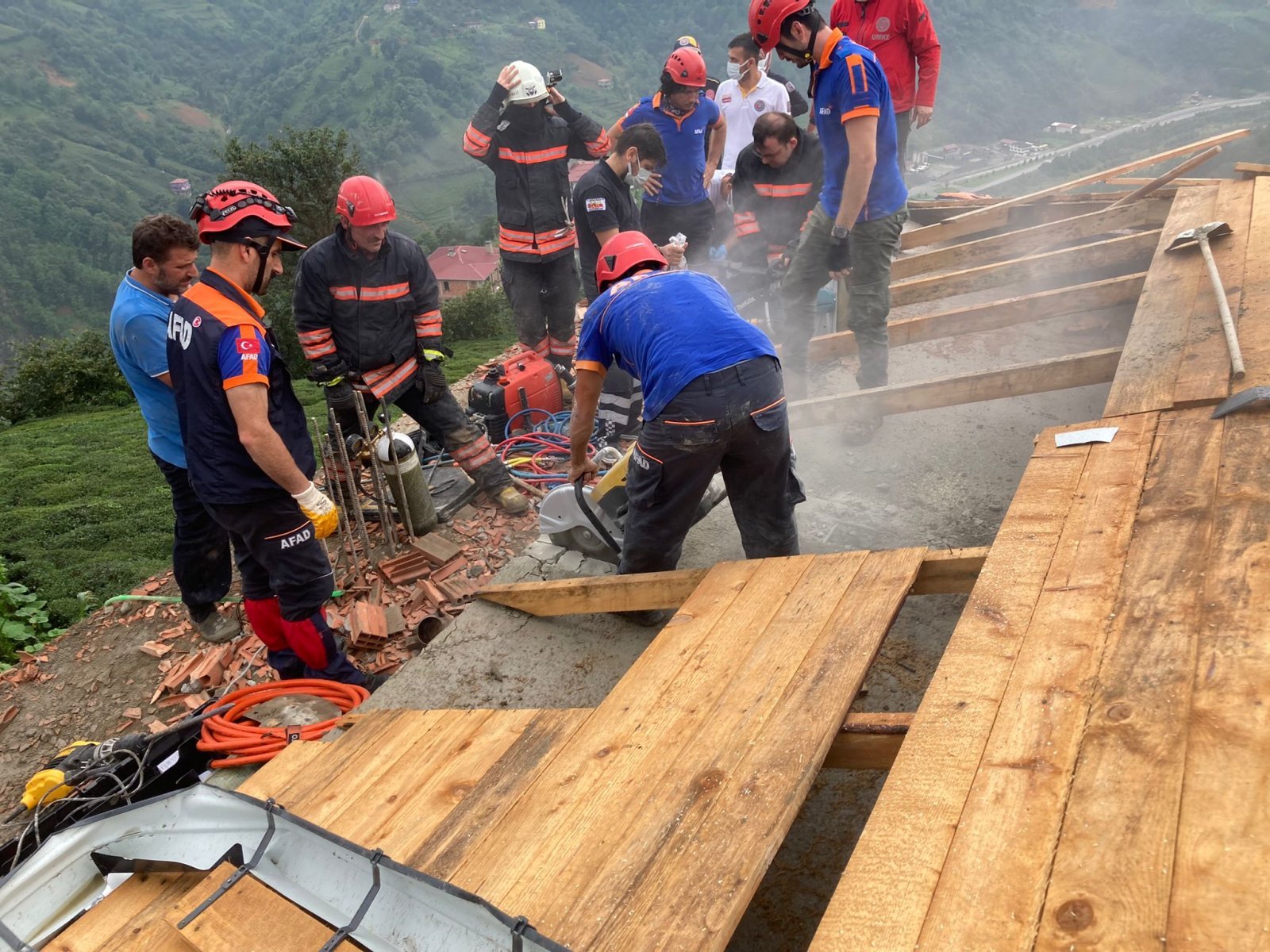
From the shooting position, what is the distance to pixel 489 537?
16.2 feet

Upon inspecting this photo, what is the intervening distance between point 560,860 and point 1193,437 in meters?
2.58

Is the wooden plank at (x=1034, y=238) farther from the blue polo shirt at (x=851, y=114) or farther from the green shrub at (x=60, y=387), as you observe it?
the green shrub at (x=60, y=387)

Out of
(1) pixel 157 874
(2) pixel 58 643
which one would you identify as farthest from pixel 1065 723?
(2) pixel 58 643

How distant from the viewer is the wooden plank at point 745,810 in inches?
63.9

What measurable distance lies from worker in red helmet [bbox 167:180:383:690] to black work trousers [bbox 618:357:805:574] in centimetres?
132

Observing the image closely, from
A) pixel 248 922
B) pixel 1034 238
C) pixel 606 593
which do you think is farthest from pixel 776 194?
pixel 248 922

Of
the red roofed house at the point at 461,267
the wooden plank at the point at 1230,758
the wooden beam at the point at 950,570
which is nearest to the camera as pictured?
the wooden plank at the point at 1230,758

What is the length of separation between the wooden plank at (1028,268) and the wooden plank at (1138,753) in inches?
144

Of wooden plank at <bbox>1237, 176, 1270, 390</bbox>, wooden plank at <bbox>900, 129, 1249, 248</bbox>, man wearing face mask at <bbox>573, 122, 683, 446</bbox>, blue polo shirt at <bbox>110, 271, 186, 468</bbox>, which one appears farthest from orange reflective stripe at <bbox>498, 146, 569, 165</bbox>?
wooden plank at <bbox>1237, 176, 1270, 390</bbox>

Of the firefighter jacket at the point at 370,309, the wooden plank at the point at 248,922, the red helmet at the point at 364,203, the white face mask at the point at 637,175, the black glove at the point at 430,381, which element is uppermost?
the red helmet at the point at 364,203

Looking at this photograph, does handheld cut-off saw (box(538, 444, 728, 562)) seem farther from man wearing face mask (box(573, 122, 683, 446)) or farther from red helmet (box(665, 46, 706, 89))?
red helmet (box(665, 46, 706, 89))

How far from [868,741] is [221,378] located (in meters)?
2.60

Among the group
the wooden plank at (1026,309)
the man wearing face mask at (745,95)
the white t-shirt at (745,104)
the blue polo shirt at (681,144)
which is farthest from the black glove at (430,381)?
the white t-shirt at (745,104)

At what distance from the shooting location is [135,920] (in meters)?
2.20
